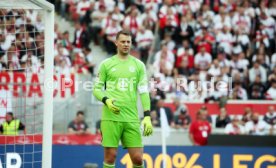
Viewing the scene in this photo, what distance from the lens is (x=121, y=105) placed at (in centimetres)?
1136

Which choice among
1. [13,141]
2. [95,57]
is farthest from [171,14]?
[13,141]

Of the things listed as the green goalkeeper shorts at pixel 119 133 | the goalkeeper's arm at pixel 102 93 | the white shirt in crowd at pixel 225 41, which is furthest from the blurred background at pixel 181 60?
the green goalkeeper shorts at pixel 119 133

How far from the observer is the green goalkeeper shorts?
11.4 m

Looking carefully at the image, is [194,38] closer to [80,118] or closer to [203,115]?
[203,115]

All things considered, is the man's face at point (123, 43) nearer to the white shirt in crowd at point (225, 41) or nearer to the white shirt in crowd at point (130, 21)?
the white shirt in crowd at point (130, 21)

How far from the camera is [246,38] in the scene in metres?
23.2

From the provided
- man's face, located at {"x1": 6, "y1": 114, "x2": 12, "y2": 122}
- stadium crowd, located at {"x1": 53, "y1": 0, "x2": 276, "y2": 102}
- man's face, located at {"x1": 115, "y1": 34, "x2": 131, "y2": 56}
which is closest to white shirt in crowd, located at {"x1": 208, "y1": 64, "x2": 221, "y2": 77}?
stadium crowd, located at {"x1": 53, "y1": 0, "x2": 276, "y2": 102}

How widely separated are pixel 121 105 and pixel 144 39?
11.4 m

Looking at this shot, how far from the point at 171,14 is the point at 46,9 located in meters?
11.5

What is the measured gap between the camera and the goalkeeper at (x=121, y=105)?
11352 mm

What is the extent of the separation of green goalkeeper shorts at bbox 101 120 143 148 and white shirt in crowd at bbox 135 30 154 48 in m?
11.2

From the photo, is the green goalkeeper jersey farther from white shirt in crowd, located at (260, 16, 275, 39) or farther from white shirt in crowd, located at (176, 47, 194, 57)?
white shirt in crowd, located at (260, 16, 275, 39)

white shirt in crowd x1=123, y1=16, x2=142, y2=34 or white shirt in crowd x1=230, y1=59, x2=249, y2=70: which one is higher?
white shirt in crowd x1=123, y1=16, x2=142, y2=34

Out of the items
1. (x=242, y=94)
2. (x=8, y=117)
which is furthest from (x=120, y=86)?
(x=242, y=94)
